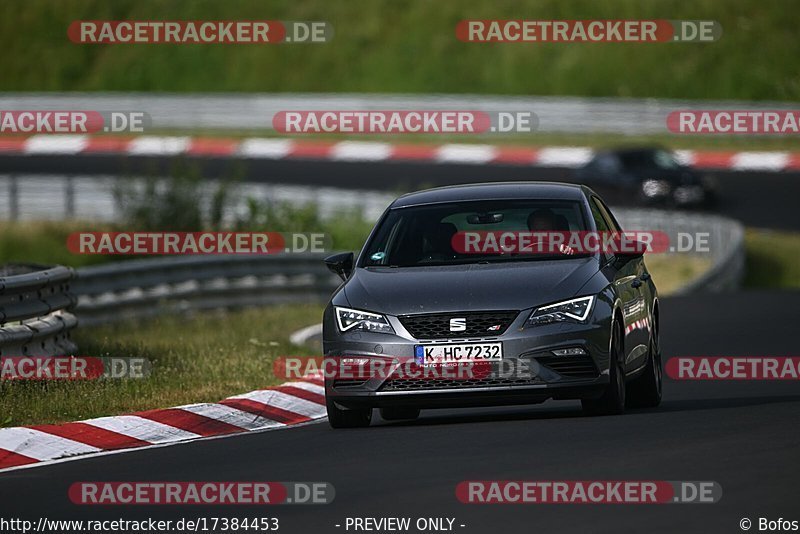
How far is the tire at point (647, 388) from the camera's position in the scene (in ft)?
42.8

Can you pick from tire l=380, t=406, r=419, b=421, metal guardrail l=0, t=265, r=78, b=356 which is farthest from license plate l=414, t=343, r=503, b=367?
metal guardrail l=0, t=265, r=78, b=356

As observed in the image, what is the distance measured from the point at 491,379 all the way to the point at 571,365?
19.9 inches

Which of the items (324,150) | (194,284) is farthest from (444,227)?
(324,150)

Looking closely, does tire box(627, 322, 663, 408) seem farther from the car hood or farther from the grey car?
the car hood

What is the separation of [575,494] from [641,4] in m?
46.4

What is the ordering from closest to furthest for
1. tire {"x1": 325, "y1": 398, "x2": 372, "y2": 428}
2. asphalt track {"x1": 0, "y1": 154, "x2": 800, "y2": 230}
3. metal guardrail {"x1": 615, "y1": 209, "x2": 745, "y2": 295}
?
tire {"x1": 325, "y1": 398, "x2": 372, "y2": 428} → metal guardrail {"x1": 615, "y1": 209, "x2": 745, "y2": 295} → asphalt track {"x1": 0, "y1": 154, "x2": 800, "y2": 230}

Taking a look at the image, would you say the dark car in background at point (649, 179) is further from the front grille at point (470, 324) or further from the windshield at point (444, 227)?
the front grille at point (470, 324)

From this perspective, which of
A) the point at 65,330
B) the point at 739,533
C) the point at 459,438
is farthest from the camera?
the point at 65,330

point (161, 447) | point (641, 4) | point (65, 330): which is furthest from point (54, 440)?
point (641, 4)

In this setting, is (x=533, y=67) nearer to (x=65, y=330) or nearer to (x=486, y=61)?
(x=486, y=61)

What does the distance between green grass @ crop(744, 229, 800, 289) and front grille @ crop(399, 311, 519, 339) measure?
22939mm

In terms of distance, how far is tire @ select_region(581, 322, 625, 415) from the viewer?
11680mm

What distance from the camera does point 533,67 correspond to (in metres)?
55.1

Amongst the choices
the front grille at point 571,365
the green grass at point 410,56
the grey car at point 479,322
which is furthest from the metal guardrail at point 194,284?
the green grass at point 410,56
